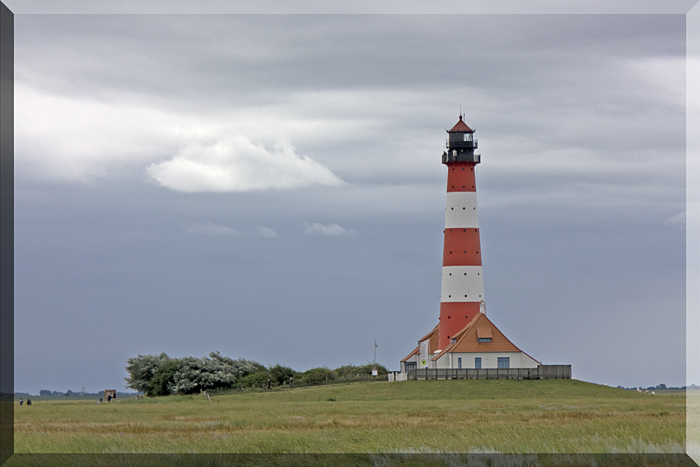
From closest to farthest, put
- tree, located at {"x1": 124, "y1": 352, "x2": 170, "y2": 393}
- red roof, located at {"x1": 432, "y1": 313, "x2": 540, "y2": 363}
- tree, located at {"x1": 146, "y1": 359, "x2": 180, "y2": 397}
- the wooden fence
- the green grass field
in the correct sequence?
the green grass field → the wooden fence → red roof, located at {"x1": 432, "y1": 313, "x2": 540, "y2": 363} → tree, located at {"x1": 146, "y1": 359, "x2": 180, "y2": 397} → tree, located at {"x1": 124, "y1": 352, "x2": 170, "y2": 393}

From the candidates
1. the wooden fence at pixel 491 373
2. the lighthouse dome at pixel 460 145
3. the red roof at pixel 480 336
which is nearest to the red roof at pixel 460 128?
the lighthouse dome at pixel 460 145

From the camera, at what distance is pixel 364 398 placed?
51250mm

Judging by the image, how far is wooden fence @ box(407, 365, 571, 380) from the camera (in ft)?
207

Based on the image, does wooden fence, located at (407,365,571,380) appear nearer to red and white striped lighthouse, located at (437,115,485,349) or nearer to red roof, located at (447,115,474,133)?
red and white striped lighthouse, located at (437,115,485,349)

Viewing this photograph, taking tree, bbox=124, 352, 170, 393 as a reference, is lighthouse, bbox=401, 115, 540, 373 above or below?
above

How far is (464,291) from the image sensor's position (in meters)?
67.6

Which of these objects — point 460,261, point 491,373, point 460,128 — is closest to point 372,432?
point 491,373

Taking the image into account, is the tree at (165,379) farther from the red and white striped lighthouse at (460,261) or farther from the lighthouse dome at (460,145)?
the lighthouse dome at (460,145)

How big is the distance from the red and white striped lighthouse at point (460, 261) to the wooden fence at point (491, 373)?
5625mm

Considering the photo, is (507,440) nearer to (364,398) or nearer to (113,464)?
(113,464)

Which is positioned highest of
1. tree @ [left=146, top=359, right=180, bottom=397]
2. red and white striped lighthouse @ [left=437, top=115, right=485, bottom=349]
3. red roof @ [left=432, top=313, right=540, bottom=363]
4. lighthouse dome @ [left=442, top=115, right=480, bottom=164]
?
lighthouse dome @ [left=442, top=115, right=480, bottom=164]

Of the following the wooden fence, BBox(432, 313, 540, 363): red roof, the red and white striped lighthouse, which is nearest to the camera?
the wooden fence

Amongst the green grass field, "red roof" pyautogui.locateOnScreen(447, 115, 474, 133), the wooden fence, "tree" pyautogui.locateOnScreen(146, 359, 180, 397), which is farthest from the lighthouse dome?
the green grass field

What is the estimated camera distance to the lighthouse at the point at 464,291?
65.6 metres
